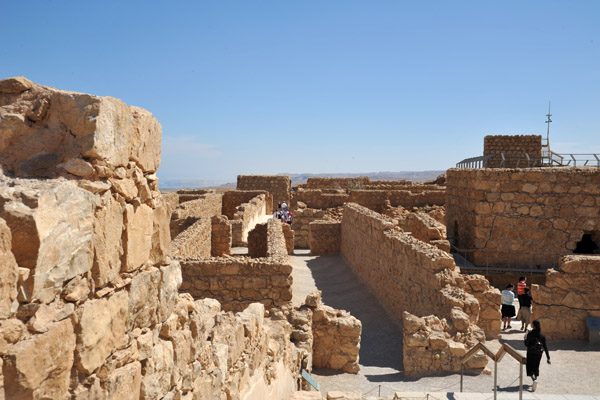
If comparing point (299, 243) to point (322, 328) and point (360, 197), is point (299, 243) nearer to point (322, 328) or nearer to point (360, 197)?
point (360, 197)

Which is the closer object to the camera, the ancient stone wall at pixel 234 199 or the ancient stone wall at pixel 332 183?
the ancient stone wall at pixel 234 199

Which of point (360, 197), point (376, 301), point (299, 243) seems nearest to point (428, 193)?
point (360, 197)

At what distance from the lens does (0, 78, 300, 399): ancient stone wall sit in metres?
1.66

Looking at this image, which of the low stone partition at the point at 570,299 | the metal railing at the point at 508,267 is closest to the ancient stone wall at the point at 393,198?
the metal railing at the point at 508,267

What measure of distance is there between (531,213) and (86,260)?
12083 mm

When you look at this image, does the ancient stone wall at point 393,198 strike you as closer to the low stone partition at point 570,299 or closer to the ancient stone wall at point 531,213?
the ancient stone wall at point 531,213

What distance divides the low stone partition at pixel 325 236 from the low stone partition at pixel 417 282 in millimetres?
4438

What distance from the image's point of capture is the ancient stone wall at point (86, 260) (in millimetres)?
1664

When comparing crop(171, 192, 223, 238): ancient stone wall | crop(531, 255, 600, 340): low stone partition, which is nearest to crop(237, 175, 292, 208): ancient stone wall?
crop(171, 192, 223, 238): ancient stone wall

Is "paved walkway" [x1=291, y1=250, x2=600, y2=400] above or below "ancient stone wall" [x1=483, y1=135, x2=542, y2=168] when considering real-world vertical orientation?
below

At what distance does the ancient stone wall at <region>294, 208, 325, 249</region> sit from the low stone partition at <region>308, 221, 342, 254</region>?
1.80 metres

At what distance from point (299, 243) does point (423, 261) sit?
11.2 metres

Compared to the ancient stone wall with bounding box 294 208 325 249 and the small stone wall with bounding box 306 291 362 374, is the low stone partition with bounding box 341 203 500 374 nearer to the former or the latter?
the small stone wall with bounding box 306 291 362 374

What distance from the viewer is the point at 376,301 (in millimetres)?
10844
